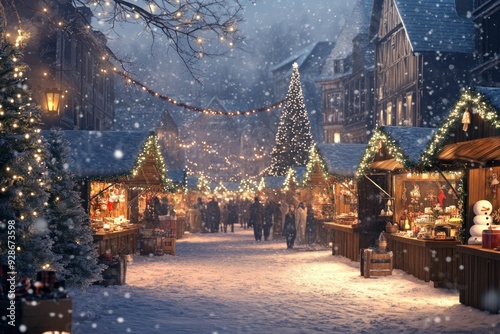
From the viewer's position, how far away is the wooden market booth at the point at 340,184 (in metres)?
21.8

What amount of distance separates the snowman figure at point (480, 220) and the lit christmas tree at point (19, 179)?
7.39 m

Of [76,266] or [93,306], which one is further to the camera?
[76,266]

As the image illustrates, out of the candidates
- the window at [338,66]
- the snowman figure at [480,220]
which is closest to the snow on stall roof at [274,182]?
the window at [338,66]

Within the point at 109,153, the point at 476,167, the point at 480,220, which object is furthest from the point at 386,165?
the point at 109,153

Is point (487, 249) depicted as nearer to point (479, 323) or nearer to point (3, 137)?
point (479, 323)

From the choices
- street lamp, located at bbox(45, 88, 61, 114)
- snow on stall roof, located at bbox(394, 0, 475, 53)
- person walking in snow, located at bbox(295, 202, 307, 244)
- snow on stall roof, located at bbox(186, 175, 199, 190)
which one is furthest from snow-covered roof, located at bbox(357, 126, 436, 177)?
snow on stall roof, located at bbox(186, 175, 199, 190)

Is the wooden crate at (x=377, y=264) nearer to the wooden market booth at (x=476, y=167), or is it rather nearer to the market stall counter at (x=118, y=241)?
the wooden market booth at (x=476, y=167)

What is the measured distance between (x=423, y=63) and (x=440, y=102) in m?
2.20

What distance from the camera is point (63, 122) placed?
32344 millimetres

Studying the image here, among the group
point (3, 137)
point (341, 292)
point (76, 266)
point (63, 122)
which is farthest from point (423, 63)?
point (3, 137)

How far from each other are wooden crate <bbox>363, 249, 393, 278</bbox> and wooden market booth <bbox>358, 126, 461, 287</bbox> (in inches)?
20.7

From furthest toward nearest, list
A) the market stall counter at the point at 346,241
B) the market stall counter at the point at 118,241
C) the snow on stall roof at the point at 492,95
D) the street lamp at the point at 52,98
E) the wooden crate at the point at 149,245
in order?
the wooden crate at the point at 149,245 → the market stall counter at the point at 346,241 → the street lamp at the point at 52,98 → the market stall counter at the point at 118,241 → the snow on stall roof at the point at 492,95

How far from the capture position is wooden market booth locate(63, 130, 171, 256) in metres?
18.6

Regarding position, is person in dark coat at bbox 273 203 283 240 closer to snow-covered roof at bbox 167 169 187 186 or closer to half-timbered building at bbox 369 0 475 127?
snow-covered roof at bbox 167 169 187 186
